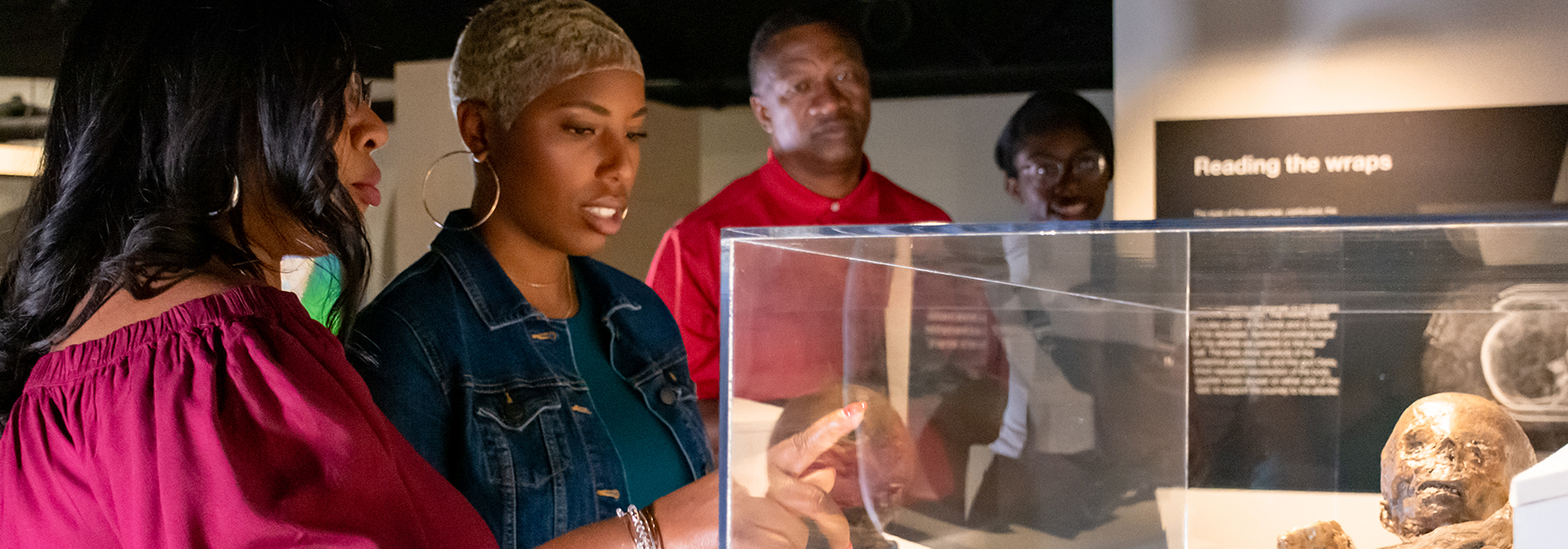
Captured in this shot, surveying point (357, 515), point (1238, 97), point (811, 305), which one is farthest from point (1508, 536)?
point (1238, 97)

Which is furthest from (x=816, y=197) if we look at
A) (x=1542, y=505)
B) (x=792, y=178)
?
(x=1542, y=505)

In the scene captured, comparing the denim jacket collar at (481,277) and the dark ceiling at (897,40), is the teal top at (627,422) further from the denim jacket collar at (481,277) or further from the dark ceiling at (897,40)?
the dark ceiling at (897,40)

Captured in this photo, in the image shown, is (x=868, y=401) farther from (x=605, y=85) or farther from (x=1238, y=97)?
(x=1238, y=97)

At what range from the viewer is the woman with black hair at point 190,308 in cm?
82

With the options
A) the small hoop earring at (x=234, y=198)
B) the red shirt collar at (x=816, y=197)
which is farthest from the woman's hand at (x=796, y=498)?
the red shirt collar at (x=816, y=197)

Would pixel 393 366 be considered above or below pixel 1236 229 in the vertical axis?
below

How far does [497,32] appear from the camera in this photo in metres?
1.58

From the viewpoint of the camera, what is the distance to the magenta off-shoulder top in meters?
Result: 0.81

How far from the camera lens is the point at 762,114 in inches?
82.0

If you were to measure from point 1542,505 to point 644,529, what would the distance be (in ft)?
3.22

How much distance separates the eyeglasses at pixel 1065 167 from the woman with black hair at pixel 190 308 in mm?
1453

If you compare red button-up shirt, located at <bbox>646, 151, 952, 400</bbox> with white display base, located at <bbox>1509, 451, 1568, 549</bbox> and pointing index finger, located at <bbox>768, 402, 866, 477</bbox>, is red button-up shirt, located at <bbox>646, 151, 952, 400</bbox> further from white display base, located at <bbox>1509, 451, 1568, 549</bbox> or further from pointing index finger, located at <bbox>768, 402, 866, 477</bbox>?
white display base, located at <bbox>1509, 451, 1568, 549</bbox>

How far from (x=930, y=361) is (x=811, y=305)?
0.12 metres

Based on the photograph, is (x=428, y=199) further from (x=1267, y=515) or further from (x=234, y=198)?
(x=1267, y=515)
